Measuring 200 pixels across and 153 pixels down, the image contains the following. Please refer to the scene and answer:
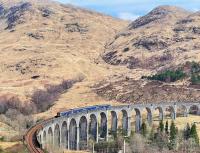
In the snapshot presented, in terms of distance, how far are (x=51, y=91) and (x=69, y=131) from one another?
90.9 metres

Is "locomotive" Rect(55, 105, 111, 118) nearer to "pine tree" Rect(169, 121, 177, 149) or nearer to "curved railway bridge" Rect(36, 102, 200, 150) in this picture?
"curved railway bridge" Rect(36, 102, 200, 150)

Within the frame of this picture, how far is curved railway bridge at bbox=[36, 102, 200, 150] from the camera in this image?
9169cm

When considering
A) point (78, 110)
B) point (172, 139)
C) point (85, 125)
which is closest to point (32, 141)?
point (78, 110)

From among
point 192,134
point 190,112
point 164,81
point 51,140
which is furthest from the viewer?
point 164,81

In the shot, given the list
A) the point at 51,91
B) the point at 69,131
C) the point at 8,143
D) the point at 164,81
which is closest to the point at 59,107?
the point at 51,91

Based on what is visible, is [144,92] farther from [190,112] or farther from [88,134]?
[88,134]

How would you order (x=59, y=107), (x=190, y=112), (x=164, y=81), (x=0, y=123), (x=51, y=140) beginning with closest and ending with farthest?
(x=51, y=140) < (x=0, y=123) < (x=190, y=112) < (x=59, y=107) < (x=164, y=81)

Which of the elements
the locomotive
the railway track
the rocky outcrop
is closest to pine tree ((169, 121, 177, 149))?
the locomotive

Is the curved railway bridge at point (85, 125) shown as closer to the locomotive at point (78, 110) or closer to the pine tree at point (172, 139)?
the locomotive at point (78, 110)

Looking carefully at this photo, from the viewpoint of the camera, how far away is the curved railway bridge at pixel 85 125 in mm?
91688

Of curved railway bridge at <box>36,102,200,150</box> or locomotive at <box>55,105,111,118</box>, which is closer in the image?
curved railway bridge at <box>36,102,200,150</box>

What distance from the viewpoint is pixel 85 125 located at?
10900 centimetres

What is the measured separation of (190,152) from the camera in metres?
92.6

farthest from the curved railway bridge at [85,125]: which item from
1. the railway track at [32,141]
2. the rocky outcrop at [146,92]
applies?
the rocky outcrop at [146,92]
